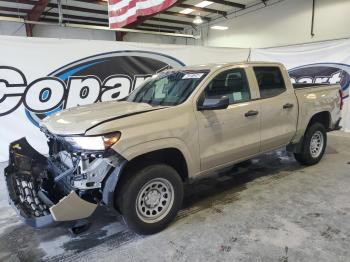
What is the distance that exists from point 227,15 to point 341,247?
12.8 metres

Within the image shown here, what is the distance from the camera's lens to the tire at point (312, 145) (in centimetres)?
446

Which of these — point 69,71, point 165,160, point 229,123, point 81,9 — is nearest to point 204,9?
point 81,9

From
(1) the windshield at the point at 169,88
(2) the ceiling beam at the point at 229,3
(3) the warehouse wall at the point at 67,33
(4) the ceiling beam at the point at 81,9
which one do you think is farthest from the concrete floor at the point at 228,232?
(3) the warehouse wall at the point at 67,33

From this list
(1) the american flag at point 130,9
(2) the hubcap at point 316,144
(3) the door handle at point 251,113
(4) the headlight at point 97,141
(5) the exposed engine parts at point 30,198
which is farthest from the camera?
(1) the american flag at point 130,9

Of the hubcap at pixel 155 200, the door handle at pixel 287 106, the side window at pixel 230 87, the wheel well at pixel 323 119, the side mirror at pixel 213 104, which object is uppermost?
the side window at pixel 230 87

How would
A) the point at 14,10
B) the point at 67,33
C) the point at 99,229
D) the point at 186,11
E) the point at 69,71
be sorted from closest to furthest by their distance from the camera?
1. the point at 99,229
2. the point at 69,71
3. the point at 14,10
4. the point at 186,11
5. the point at 67,33

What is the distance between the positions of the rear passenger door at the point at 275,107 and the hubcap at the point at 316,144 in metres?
0.72

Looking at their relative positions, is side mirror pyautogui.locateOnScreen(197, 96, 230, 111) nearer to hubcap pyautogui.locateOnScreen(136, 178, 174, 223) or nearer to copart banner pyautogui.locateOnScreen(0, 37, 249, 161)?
hubcap pyautogui.locateOnScreen(136, 178, 174, 223)

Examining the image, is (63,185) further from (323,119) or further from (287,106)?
(323,119)

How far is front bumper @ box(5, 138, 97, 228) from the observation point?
2.27m

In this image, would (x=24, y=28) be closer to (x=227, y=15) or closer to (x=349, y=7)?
(x=227, y=15)

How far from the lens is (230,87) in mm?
3434

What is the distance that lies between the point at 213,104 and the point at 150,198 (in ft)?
3.77

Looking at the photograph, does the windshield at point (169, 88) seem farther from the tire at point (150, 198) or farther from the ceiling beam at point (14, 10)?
the ceiling beam at point (14, 10)
